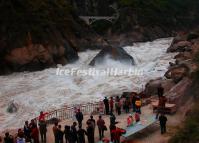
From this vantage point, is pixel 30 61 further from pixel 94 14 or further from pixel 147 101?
pixel 94 14

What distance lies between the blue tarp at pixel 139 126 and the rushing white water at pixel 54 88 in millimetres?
8636

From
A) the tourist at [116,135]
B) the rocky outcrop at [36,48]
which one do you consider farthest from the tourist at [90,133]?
the rocky outcrop at [36,48]

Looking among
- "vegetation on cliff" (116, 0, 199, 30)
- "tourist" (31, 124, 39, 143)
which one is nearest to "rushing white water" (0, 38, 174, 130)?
"tourist" (31, 124, 39, 143)

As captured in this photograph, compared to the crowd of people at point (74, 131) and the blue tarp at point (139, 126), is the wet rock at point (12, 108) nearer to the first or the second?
the crowd of people at point (74, 131)

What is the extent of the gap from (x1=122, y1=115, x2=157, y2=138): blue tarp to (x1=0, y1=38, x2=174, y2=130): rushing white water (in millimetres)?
8636

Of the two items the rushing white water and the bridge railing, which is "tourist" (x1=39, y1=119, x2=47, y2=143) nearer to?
the bridge railing

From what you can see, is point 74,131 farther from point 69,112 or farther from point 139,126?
point 69,112

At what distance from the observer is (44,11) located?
5478 cm

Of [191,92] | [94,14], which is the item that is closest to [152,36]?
[94,14]

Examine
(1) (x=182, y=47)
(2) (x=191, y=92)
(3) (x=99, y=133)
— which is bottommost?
(3) (x=99, y=133)

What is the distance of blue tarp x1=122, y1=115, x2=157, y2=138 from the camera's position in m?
20.8

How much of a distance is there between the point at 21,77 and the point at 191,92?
71.0 feet

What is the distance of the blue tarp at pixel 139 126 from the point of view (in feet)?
68.3

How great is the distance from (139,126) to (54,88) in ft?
51.3
